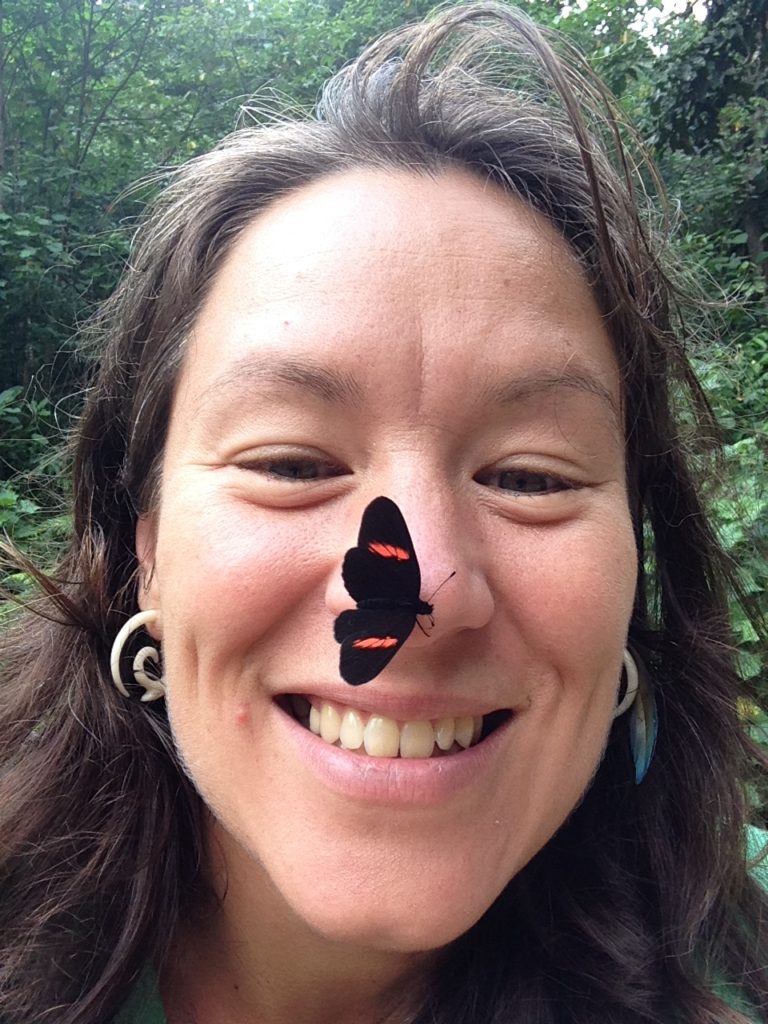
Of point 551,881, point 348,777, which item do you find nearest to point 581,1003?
point 551,881

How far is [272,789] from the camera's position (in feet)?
4.12

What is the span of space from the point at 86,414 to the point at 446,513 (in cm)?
106

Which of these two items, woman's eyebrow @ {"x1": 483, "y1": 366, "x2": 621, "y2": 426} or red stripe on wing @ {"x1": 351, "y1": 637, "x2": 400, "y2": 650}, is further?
woman's eyebrow @ {"x1": 483, "y1": 366, "x2": 621, "y2": 426}

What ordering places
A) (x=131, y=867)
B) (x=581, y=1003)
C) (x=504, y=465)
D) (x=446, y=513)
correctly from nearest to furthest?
1. (x=446, y=513)
2. (x=504, y=465)
3. (x=581, y=1003)
4. (x=131, y=867)

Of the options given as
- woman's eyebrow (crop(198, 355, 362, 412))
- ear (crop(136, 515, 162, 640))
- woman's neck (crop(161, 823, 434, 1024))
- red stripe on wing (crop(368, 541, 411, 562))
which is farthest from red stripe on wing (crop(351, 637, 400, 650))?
woman's neck (crop(161, 823, 434, 1024))

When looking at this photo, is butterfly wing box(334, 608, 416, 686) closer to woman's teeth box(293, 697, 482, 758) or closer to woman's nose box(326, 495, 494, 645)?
woman's nose box(326, 495, 494, 645)

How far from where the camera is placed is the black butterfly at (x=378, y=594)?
1.06 meters

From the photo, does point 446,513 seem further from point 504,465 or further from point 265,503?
point 265,503

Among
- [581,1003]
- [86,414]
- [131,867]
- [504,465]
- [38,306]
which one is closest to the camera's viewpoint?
[504,465]

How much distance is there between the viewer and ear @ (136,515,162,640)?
1553 millimetres

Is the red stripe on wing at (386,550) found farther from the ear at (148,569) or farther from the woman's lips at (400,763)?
the ear at (148,569)

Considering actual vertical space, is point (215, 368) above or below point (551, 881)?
above

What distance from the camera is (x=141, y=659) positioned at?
157 cm

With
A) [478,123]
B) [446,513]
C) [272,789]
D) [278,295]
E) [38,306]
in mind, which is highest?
[38,306]
